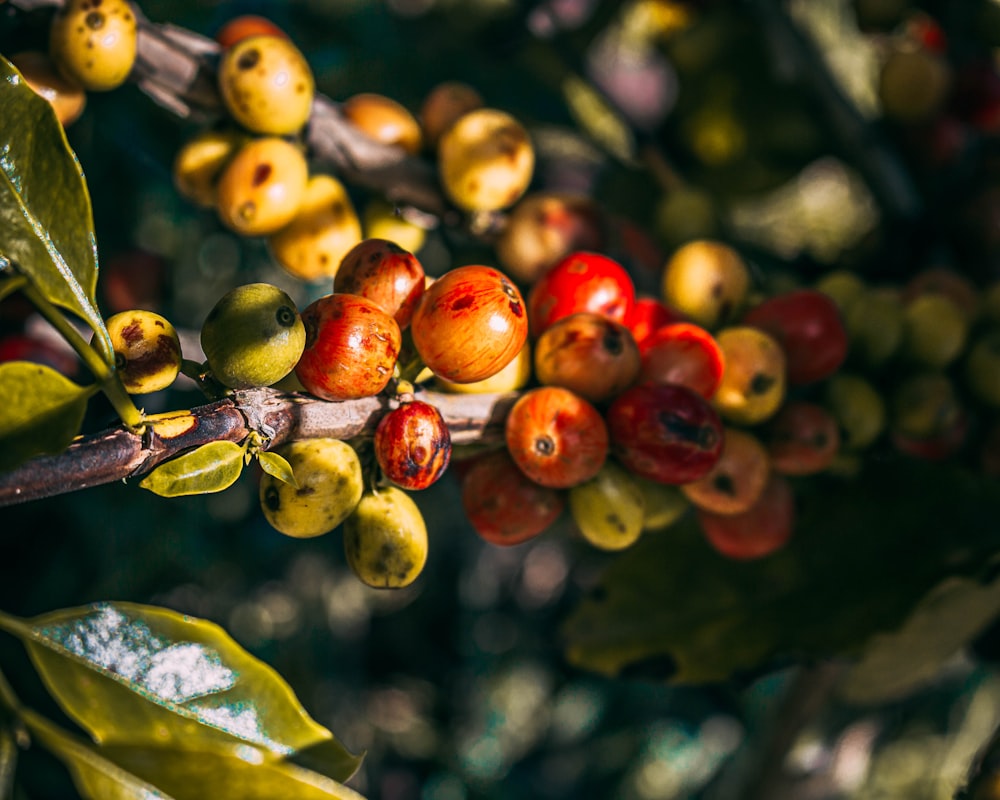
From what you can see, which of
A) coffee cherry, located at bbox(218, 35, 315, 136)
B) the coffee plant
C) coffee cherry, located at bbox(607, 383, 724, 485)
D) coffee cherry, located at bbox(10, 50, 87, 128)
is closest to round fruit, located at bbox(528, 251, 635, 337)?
the coffee plant

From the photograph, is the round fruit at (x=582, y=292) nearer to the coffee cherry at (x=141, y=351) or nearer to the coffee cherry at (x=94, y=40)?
the coffee cherry at (x=141, y=351)

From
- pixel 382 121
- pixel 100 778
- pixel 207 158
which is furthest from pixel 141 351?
pixel 382 121

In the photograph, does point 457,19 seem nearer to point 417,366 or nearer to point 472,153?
point 472,153

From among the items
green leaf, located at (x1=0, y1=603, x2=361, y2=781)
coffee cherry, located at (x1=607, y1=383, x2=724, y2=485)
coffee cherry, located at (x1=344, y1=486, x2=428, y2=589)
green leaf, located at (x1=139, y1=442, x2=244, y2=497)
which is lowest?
green leaf, located at (x1=0, y1=603, x2=361, y2=781)

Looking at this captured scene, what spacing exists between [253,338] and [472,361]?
0.59 ft

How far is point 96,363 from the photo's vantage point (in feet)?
1.86

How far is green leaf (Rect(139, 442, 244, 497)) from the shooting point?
0.57 m

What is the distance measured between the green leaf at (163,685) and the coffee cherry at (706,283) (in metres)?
0.62

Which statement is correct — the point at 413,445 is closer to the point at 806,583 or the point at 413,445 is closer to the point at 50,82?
the point at 50,82

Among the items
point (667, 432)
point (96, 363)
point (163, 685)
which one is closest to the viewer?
point (96, 363)

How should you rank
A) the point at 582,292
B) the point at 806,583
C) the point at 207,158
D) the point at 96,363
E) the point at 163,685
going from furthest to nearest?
the point at 806,583
the point at 207,158
the point at 582,292
the point at 163,685
the point at 96,363

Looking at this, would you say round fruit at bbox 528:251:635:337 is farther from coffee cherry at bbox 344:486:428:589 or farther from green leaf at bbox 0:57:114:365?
green leaf at bbox 0:57:114:365

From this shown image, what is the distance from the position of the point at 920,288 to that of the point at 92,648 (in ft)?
3.49

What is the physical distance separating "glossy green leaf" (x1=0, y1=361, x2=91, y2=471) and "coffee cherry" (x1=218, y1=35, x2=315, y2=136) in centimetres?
47
